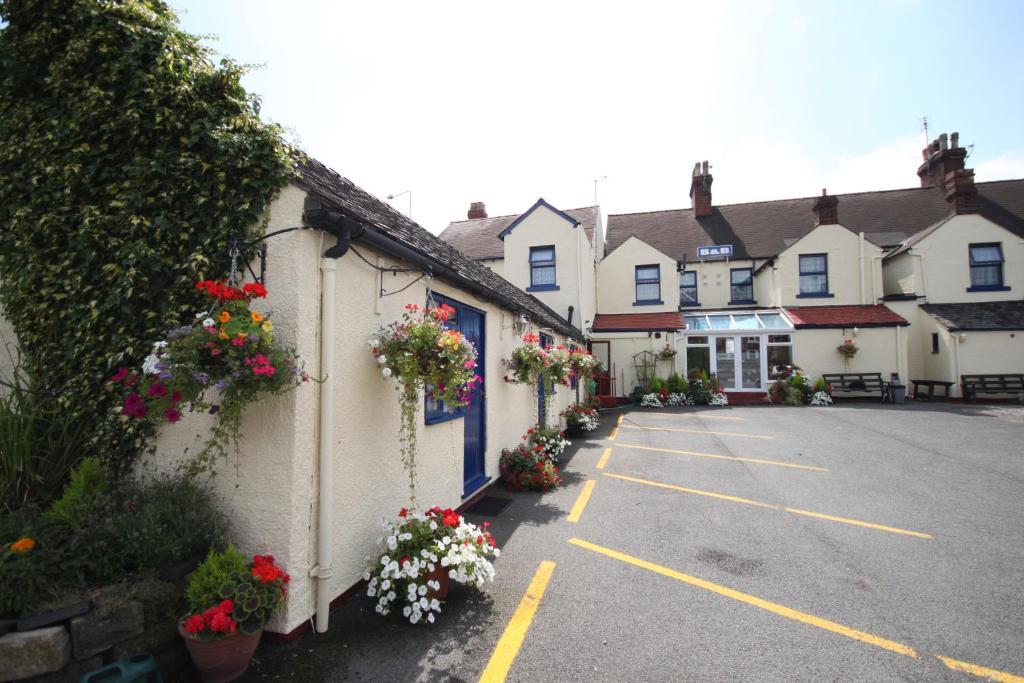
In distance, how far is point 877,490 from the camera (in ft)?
24.0

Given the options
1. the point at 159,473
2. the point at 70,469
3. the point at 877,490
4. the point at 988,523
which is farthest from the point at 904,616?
the point at 70,469

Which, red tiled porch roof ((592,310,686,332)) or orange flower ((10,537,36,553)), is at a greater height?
red tiled porch roof ((592,310,686,332))

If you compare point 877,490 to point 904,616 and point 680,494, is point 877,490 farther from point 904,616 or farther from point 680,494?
point 904,616

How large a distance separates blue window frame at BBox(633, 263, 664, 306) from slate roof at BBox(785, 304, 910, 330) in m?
5.80

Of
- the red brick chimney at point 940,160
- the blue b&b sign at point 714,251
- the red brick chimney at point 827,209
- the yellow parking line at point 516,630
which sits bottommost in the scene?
the yellow parking line at point 516,630

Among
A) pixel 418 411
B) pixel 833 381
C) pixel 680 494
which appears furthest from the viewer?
pixel 833 381

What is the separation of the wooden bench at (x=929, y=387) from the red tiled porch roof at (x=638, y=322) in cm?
950

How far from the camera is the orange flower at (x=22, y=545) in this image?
2.70m

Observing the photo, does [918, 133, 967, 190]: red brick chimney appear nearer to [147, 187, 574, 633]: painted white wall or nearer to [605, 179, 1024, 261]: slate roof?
[605, 179, 1024, 261]: slate roof

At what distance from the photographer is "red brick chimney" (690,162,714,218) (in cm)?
2714

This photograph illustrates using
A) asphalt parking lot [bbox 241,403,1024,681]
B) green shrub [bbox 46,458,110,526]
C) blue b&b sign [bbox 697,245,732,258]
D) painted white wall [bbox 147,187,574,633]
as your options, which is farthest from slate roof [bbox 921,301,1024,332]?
green shrub [bbox 46,458,110,526]

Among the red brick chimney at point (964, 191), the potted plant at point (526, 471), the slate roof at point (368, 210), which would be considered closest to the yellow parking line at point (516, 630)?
the potted plant at point (526, 471)

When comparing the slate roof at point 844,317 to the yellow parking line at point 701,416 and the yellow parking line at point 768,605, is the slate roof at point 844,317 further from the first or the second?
the yellow parking line at point 768,605

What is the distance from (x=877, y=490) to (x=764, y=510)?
7.72ft
